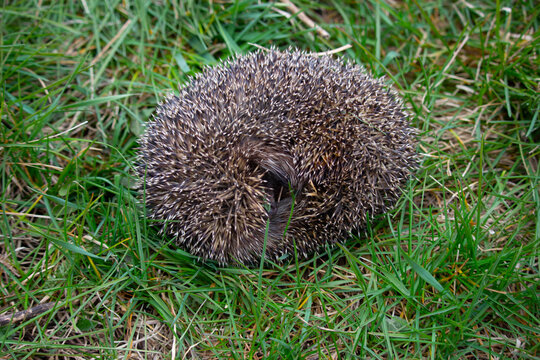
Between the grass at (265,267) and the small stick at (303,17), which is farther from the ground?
the small stick at (303,17)

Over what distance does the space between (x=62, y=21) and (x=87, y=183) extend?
2301 millimetres

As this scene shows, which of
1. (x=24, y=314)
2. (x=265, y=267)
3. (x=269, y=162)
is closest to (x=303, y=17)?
(x=269, y=162)

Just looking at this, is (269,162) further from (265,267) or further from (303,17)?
(303,17)

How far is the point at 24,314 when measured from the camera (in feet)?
11.6

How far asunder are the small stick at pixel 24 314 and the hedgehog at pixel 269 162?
1.15 m

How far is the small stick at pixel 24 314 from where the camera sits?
349cm

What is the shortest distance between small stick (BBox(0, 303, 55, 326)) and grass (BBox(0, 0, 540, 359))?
6 cm

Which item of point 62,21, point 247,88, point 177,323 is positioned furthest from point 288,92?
point 62,21

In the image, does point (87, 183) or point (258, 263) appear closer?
point (258, 263)

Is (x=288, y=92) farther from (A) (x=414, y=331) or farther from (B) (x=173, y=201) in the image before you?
(A) (x=414, y=331)

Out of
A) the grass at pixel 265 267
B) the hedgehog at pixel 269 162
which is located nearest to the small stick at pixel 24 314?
the grass at pixel 265 267

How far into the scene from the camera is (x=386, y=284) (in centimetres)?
371

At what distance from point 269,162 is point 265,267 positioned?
102 cm

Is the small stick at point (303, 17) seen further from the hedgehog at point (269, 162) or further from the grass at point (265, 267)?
the hedgehog at point (269, 162)
